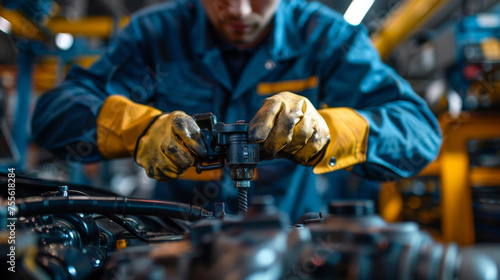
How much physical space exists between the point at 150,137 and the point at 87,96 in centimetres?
53

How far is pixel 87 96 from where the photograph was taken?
131cm

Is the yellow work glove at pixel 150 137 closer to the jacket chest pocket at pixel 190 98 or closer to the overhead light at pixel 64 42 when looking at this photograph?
the jacket chest pocket at pixel 190 98

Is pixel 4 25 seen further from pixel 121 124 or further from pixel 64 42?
pixel 121 124

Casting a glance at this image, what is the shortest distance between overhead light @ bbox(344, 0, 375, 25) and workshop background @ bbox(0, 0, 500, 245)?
0.05ft

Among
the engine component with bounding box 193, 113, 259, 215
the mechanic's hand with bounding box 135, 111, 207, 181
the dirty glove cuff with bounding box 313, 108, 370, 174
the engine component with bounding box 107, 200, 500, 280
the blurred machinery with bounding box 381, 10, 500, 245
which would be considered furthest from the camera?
the blurred machinery with bounding box 381, 10, 500, 245

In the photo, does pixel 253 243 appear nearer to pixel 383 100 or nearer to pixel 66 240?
pixel 66 240

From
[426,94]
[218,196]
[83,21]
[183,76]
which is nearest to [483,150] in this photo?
[426,94]

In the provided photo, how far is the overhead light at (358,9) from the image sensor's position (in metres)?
2.78

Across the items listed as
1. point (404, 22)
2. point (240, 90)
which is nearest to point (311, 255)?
point (240, 90)

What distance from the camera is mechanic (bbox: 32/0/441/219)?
1.16 metres

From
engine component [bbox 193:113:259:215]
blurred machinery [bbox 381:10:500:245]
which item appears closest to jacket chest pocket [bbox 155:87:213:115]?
engine component [bbox 193:113:259:215]

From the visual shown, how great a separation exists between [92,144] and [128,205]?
0.71 metres

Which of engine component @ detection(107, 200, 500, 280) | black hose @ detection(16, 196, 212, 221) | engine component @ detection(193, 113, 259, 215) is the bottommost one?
engine component @ detection(107, 200, 500, 280)

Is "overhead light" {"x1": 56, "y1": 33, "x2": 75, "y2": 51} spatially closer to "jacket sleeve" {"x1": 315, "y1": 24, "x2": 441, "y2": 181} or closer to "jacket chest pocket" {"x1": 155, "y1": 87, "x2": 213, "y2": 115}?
"jacket chest pocket" {"x1": 155, "y1": 87, "x2": 213, "y2": 115}
